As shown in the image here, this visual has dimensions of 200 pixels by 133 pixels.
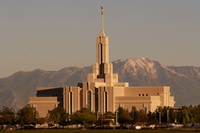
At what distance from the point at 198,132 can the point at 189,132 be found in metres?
1.88

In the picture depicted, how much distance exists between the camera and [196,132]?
169 metres

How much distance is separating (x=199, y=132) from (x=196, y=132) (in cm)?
96

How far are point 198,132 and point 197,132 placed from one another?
321 millimetres

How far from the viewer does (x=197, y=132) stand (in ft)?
556

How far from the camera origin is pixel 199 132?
558ft

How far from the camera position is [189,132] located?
16875 centimetres

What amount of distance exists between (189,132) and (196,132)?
4.69 feet

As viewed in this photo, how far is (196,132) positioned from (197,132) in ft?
0.57

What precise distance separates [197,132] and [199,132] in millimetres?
865

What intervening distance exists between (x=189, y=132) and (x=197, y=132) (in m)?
1.59

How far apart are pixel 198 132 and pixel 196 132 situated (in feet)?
1.48
